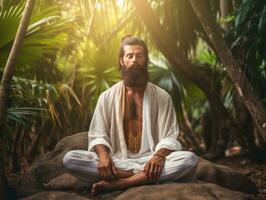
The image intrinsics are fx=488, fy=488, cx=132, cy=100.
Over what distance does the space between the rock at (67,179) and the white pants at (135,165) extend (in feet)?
1.59

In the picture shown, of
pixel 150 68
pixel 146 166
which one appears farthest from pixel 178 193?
pixel 150 68

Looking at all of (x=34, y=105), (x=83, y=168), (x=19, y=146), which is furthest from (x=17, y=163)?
(x=83, y=168)

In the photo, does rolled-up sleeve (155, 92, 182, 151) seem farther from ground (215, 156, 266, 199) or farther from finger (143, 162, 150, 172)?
ground (215, 156, 266, 199)

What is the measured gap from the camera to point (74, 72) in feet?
25.7

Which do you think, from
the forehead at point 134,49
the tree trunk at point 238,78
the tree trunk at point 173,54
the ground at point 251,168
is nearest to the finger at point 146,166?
the forehead at point 134,49

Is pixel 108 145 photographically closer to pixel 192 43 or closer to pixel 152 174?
pixel 152 174

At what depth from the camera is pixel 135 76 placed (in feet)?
13.6

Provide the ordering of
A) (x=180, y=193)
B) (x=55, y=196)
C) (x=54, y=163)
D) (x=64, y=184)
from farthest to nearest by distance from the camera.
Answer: (x=54, y=163) → (x=64, y=184) → (x=55, y=196) → (x=180, y=193)

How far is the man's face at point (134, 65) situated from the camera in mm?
4125

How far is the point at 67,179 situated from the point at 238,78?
71.5 inches

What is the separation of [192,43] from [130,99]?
326 cm

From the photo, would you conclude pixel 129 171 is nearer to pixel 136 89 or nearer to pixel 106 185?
pixel 106 185

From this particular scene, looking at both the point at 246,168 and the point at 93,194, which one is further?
the point at 246,168

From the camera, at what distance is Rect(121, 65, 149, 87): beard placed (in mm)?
4133
